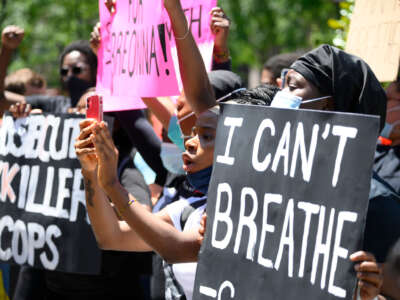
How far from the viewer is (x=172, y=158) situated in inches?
143

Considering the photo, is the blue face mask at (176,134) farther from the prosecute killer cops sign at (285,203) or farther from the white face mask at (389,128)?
the white face mask at (389,128)

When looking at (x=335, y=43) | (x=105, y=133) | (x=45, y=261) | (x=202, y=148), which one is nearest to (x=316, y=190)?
(x=202, y=148)

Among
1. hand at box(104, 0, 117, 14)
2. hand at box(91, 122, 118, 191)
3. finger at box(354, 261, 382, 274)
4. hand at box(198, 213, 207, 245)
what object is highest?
hand at box(104, 0, 117, 14)

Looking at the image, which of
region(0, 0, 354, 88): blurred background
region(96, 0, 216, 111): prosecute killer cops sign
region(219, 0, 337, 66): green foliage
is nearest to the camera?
region(96, 0, 216, 111): prosecute killer cops sign

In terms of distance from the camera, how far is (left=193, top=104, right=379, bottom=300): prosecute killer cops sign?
199 centimetres

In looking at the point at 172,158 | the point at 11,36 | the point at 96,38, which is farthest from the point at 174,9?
the point at 11,36

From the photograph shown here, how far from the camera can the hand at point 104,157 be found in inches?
105

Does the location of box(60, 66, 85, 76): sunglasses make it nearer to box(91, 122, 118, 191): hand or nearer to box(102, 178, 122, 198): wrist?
box(91, 122, 118, 191): hand

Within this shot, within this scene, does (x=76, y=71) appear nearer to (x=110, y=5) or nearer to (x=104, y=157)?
(x=110, y=5)

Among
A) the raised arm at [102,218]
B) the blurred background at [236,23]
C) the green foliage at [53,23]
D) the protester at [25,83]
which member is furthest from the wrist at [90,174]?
the green foliage at [53,23]

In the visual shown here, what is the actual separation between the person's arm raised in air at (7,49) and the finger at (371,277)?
336 centimetres

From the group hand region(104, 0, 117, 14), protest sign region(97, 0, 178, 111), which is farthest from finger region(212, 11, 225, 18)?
hand region(104, 0, 117, 14)

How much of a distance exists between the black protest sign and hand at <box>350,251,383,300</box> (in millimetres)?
1971

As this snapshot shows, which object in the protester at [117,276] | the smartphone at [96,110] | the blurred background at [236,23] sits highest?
the blurred background at [236,23]
